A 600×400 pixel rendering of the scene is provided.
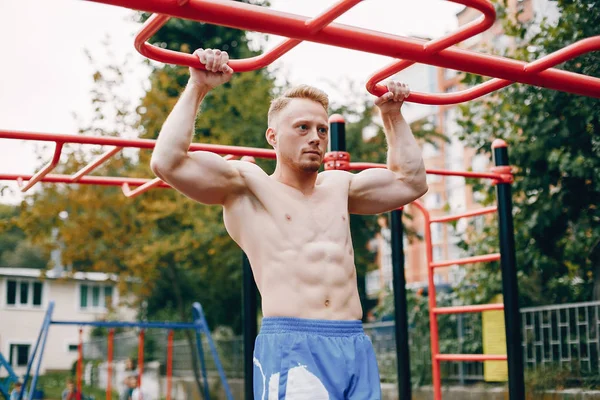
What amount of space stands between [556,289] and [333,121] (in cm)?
456

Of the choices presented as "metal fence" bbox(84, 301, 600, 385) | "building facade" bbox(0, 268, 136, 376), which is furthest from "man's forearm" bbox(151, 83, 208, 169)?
"building facade" bbox(0, 268, 136, 376)

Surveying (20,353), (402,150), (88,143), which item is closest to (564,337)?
(88,143)

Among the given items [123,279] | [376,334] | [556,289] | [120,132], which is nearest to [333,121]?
[556,289]

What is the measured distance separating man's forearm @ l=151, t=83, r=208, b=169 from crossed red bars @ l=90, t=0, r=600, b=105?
0.11 m

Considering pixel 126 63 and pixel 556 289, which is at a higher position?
pixel 126 63

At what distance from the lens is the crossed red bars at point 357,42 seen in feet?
6.39

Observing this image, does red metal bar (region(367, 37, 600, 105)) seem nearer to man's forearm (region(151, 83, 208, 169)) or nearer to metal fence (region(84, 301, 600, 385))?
man's forearm (region(151, 83, 208, 169))

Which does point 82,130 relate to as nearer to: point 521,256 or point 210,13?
point 521,256

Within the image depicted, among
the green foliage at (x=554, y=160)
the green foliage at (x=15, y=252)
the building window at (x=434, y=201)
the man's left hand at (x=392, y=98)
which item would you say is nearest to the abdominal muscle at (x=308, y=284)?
the man's left hand at (x=392, y=98)

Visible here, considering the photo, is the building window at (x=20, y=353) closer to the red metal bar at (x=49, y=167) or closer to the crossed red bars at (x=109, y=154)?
the crossed red bars at (x=109, y=154)

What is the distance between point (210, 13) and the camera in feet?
6.42

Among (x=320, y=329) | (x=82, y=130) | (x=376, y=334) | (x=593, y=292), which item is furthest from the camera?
(x=82, y=130)

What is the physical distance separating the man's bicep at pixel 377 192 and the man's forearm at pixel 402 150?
0.03 m

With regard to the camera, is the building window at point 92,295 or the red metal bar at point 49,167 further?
the building window at point 92,295
